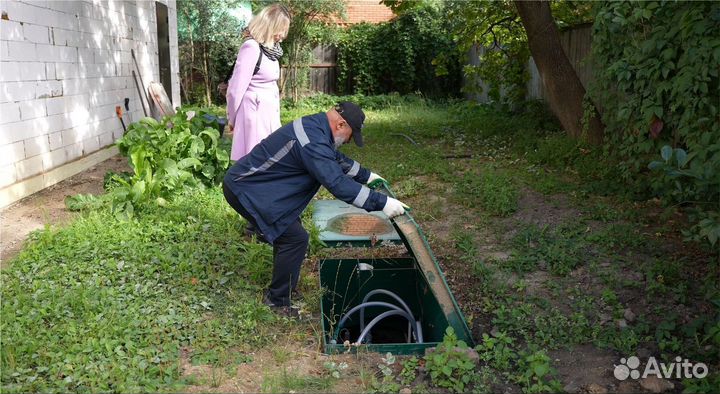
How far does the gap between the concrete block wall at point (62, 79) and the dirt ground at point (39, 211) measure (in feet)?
0.82

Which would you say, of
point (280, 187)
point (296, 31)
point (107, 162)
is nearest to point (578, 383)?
point (280, 187)

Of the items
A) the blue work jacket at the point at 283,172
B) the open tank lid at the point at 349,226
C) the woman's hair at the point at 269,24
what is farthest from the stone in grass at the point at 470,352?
the woman's hair at the point at 269,24

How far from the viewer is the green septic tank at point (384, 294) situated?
3682 millimetres

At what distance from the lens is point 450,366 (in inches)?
124

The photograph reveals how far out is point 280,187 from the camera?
3863mm

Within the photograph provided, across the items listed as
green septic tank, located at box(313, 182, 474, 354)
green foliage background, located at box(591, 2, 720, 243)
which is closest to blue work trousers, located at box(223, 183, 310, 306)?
green septic tank, located at box(313, 182, 474, 354)

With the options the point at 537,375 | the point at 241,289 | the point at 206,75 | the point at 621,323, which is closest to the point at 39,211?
the point at 241,289

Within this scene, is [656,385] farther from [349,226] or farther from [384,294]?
[349,226]

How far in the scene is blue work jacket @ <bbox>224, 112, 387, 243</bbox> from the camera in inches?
145

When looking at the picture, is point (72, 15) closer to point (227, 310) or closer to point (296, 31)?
point (227, 310)

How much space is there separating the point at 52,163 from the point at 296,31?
Answer: 11448 millimetres

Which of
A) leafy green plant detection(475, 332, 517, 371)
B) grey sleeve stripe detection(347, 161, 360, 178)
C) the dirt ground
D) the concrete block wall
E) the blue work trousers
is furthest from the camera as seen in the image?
the concrete block wall

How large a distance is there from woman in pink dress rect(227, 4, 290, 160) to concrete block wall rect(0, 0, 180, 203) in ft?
8.80

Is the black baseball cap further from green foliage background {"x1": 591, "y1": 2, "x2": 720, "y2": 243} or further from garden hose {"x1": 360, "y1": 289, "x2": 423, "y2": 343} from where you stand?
green foliage background {"x1": 591, "y1": 2, "x2": 720, "y2": 243}
